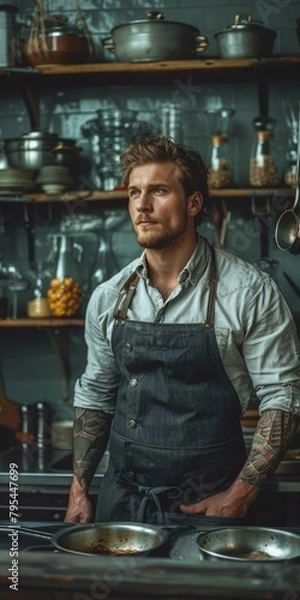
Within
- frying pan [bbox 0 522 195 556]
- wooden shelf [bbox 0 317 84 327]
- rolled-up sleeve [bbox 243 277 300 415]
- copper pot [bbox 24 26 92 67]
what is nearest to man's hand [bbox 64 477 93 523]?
rolled-up sleeve [bbox 243 277 300 415]

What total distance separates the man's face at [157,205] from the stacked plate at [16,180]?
1107 mm

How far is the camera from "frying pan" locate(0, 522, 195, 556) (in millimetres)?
A: 1584

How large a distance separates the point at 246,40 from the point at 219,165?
491 millimetres

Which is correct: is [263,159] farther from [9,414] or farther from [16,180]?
[9,414]

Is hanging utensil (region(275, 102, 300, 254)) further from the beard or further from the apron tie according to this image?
the apron tie

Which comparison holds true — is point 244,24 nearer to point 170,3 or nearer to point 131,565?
point 170,3

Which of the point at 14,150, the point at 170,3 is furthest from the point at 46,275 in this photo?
the point at 170,3

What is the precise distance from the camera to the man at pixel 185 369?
7.39 feet

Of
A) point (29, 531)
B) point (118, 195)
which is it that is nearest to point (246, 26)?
point (118, 195)

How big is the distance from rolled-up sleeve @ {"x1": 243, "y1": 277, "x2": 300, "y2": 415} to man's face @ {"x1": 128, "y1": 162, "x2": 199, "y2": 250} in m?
0.29

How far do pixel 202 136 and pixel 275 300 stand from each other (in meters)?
1.50

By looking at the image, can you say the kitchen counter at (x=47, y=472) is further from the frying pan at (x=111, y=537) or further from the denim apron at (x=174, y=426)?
the frying pan at (x=111, y=537)

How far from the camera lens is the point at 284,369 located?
7.40ft

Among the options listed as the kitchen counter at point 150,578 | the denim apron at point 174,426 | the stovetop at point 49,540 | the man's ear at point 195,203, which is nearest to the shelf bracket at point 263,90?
the man's ear at point 195,203
